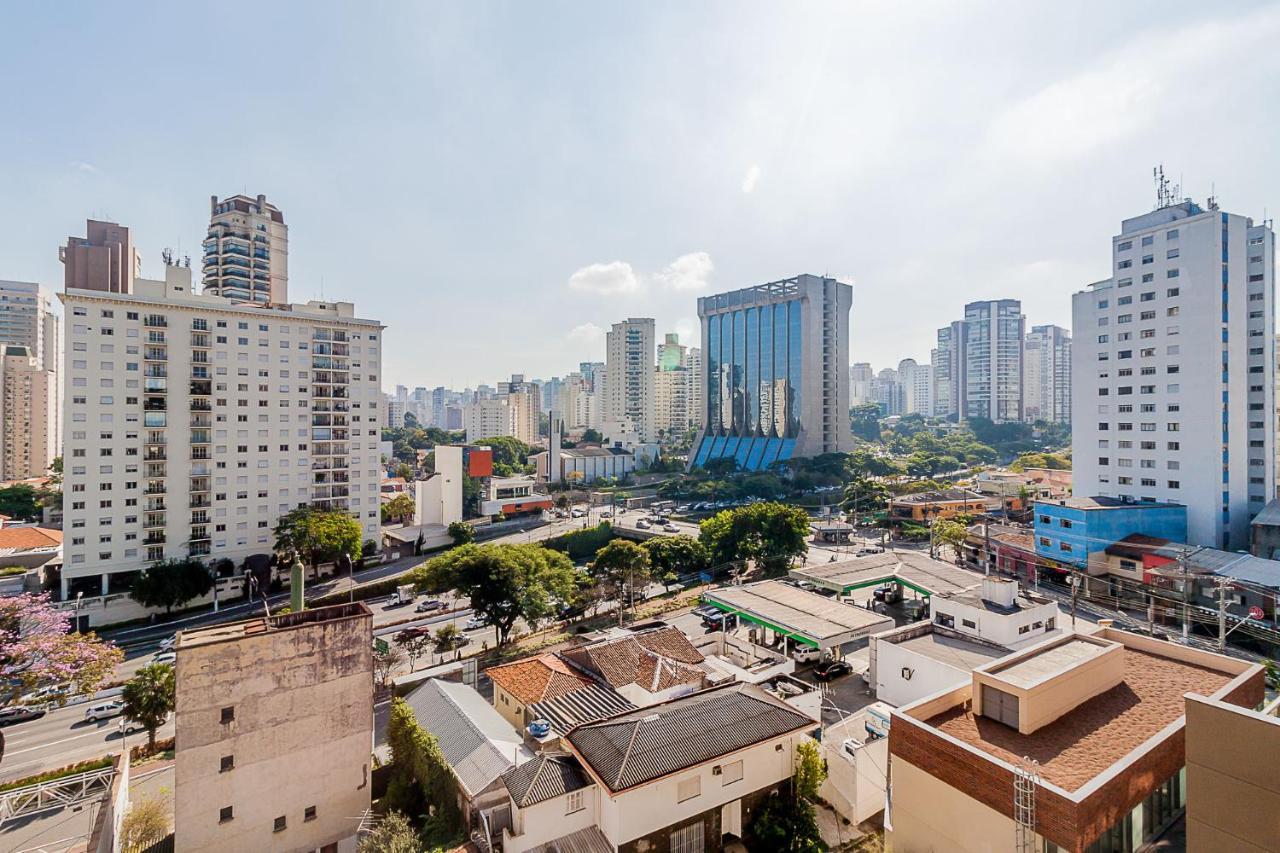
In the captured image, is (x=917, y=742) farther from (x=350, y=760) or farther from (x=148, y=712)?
(x=148, y=712)

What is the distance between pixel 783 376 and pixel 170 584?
260ft

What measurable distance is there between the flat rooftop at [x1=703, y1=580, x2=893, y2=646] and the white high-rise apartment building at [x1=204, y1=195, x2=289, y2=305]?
63.2 metres

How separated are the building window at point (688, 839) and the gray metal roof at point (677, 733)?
1.68m

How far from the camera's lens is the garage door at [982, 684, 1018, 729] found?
11523mm

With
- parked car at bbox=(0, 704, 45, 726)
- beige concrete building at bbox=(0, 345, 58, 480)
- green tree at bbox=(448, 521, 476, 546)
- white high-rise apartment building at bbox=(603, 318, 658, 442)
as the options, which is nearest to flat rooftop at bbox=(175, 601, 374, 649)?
parked car at bbox=(0, 704, 45, 726)

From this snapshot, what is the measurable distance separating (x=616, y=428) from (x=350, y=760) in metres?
92.9

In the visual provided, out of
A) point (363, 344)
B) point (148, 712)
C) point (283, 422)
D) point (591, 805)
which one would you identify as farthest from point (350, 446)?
point (591, 805)

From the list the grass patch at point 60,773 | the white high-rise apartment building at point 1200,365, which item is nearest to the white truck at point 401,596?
the grass patch at point 60,773

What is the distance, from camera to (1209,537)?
114 ft

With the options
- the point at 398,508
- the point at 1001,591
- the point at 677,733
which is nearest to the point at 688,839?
the point at 677,733

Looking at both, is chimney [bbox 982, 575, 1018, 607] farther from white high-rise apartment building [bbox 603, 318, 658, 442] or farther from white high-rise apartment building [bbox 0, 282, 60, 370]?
white high-rise apartment building [bbox 0, 282, 60, 370]

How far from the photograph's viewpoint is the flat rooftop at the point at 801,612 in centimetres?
2417

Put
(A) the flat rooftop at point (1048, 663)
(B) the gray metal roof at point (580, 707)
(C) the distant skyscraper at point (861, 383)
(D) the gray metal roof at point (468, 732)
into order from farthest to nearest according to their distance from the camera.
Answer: (C) the distant skyscraper at point (861, 383) → (B) the gray metal roof at point (580, 707) → (D) the gray metal roof at point (468, 732) → (A) the flat rooftop at point (1048, 663)

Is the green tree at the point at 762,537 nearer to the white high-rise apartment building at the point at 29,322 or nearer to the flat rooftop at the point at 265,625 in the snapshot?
the flat rooftop at the point at 265,625
